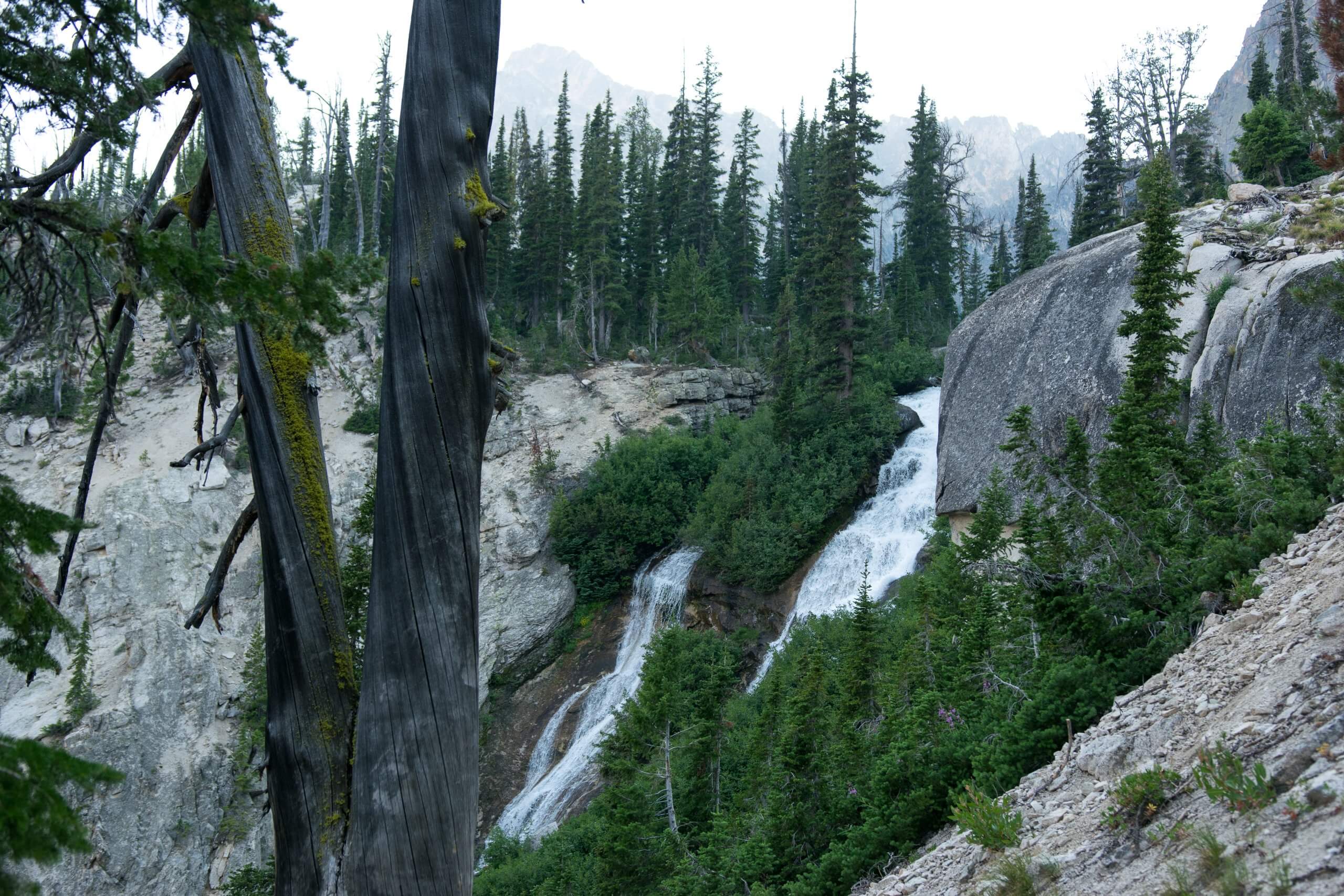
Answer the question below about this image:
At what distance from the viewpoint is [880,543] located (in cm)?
2492

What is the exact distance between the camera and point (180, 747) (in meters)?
23.8

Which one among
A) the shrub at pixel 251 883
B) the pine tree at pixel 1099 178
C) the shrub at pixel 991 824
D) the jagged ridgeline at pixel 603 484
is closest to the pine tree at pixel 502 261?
the jagged ridgeline at pixel 603 484

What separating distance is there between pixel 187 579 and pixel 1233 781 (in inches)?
1160

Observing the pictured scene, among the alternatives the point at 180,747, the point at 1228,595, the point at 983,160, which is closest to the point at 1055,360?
the point at 1228,595

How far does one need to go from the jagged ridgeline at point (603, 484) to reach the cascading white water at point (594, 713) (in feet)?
0.51

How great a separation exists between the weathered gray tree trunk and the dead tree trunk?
0.66 feet

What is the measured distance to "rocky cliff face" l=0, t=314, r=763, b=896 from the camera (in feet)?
74.2

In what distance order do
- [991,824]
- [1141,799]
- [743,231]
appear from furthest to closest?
[743,231], [991,824], [1141,799]

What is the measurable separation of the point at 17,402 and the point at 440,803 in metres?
38.5

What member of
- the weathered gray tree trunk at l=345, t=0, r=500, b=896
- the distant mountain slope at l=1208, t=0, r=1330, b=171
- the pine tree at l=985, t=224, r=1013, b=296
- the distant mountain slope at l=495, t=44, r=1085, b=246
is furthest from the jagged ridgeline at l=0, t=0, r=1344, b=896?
the distant mountain slope at l=495, t=44, r=1085, b=246

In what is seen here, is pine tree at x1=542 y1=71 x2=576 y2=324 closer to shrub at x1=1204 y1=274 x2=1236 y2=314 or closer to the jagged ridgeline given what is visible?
the jagged ridgeline

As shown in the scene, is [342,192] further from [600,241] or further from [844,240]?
[844,240]

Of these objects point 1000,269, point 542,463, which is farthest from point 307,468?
point 1000,269

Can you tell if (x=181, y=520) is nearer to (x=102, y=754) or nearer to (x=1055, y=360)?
(x=102, y=754)
